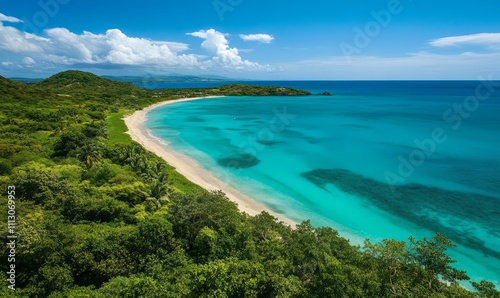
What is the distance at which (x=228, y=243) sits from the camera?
61.8ft

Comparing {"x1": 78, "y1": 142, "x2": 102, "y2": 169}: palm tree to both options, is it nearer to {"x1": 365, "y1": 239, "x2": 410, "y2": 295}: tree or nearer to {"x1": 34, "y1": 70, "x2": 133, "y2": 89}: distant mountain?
{"x1": 365, "y1": 239, "x2": 410, "y2": 295}: tree

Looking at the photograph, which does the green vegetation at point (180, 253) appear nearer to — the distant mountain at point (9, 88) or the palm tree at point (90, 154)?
the palm tree at point (90, 154)

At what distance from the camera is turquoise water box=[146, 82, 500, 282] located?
92.6 ft

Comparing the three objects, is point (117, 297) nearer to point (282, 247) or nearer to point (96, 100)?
point (282, 247)

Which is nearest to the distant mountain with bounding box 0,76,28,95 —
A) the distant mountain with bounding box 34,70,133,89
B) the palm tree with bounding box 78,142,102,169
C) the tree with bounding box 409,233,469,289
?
the palm tree with bounding box 78,142,102,169

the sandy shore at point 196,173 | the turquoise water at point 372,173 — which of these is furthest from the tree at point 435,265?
the sandy shore at point 196,173

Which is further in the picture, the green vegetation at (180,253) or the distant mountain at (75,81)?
the distant mountain at (75,81)

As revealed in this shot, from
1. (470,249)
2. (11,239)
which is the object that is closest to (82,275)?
(11,239)

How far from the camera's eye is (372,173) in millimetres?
42594

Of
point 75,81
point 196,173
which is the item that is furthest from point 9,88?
point 75,81

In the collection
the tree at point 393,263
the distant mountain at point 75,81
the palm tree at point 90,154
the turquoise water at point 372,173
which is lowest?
the turquoise water at point 372,173

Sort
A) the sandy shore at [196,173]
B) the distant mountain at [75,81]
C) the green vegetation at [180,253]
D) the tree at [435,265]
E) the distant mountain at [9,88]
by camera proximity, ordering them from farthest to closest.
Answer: the distant mountain at [75,81]
the distant mountain at [9,88]
the sandy shore at [196,173]
the tree at [435,265]
the green vegetation at [180,253]

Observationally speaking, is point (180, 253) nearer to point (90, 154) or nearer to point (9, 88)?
point (90, 154)

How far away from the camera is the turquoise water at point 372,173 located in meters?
28.2
